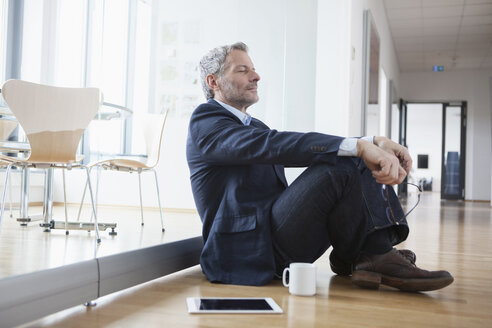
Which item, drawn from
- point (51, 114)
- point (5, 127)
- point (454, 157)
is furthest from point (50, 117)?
point (454, 157)

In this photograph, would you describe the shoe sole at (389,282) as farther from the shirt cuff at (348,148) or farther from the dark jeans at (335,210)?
the shirt cuff at (348,148)

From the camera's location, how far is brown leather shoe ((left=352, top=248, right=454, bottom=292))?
5.80 ft

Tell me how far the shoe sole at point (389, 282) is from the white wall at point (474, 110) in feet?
36.6

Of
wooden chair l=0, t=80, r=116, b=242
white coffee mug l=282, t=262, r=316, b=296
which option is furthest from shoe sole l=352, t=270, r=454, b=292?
wooden chair l=0, t=80, r=116, b=242

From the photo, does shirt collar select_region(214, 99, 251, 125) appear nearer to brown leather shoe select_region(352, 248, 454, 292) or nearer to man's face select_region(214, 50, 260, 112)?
man's face select_region(214, 50, 260, 112)

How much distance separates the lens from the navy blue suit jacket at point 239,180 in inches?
65.9

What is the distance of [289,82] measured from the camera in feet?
13.5

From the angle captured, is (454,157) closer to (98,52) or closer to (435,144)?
(435,144)

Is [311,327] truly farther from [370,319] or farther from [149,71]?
[149,71]

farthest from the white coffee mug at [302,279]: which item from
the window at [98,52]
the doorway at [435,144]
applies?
the doorway at [435,144]

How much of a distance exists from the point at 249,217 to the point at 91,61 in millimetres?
3481

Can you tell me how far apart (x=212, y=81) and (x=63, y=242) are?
115 cm

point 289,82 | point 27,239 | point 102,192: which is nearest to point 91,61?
point 102,192

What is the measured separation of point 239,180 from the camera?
1.86 m
